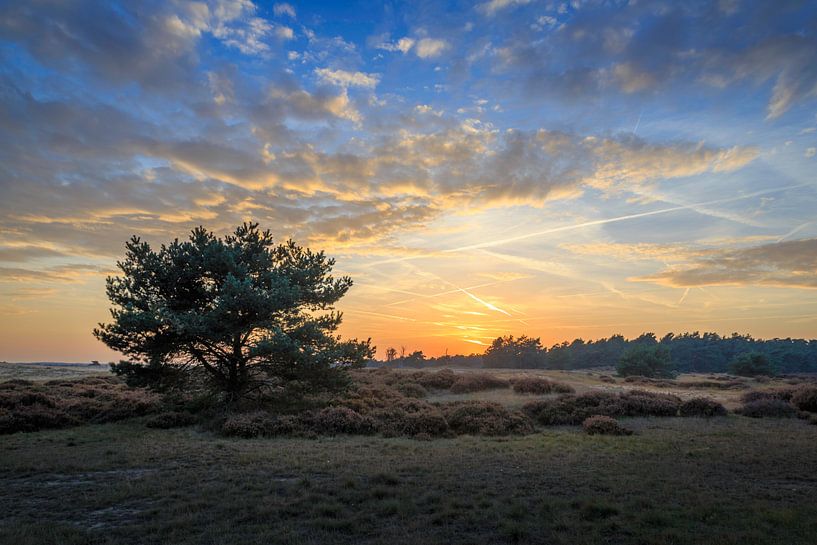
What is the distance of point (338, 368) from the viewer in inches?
843

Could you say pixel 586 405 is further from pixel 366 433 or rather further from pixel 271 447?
pixel 271 447

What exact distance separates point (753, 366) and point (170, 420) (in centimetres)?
7469

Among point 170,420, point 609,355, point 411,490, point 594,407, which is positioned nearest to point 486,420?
point 594,407

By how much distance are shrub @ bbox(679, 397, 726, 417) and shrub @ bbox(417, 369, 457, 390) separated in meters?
17.2

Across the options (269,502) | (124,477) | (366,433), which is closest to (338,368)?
(366,433)

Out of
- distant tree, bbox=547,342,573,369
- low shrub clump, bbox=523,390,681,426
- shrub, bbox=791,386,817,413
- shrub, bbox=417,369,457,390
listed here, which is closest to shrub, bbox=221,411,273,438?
low shrub clump, bbox=523,390,681,426

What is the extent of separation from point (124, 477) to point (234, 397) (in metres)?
11.5

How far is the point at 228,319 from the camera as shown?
20781 millimetres

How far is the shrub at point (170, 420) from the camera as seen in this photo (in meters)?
19.6

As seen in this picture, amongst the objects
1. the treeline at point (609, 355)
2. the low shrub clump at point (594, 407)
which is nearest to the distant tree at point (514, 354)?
the treeline at point (609, 355)

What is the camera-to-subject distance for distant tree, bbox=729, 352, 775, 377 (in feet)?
204

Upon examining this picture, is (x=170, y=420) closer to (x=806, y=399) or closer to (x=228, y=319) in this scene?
(x=228, y=319)

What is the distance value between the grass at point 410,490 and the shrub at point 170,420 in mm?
3241

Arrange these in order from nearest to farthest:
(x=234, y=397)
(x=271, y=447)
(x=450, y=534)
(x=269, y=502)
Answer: (x=450, y=534), (x=269, y=502), (x=271, y=447), (x=234, y=397)
